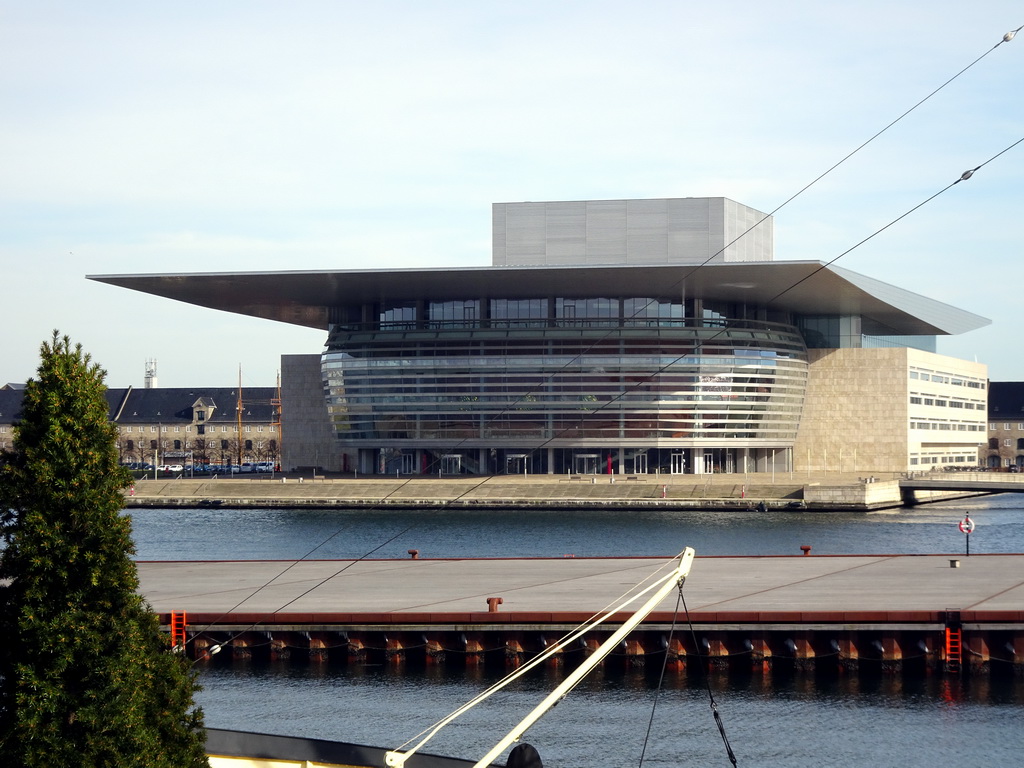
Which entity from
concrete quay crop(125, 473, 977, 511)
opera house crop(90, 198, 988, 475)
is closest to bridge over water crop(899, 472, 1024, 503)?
concrete quay crop(125, 473, 977, 511)

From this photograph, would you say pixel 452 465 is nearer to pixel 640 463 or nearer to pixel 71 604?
pixel 640 463

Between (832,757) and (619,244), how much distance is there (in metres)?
80.6

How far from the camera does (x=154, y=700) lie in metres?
10.8

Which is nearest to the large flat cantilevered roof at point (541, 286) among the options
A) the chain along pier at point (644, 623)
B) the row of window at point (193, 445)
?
the chain along pier at point (644, 623)

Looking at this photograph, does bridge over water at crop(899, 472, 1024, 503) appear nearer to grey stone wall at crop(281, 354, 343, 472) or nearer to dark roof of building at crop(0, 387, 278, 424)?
grey stone wall at crop(281, 354, 343, 472)

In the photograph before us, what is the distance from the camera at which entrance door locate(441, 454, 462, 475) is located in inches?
4055

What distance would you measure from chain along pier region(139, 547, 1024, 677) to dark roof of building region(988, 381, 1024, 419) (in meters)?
139

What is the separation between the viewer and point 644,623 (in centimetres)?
2814

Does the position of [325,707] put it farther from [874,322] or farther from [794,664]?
[874,322]

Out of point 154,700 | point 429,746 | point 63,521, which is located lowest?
point 429,746

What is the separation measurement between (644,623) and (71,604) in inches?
752

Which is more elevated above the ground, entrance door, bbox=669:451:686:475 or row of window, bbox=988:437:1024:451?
row of window, bbox=988:437:1024:451

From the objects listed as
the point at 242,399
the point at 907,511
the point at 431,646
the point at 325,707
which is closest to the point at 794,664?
the point at 431,646

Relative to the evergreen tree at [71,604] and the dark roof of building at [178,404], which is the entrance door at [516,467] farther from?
the evergreen tree at [71,604]
